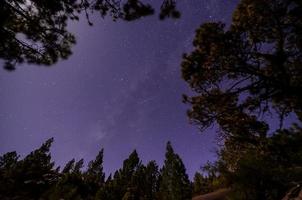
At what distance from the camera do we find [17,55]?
9.12 m

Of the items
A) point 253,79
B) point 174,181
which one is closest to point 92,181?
point 174,181

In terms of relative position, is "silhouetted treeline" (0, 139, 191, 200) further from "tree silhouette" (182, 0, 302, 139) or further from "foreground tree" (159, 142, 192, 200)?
"tree silhouette" (182, 0, 302, 139)

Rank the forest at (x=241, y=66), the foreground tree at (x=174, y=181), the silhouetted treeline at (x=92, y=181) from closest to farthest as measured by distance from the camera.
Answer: the forest at (x=241, y=66)
the silhouetted treeline at (x=92, y=181)
the foreground tree at (x=174, y=181)

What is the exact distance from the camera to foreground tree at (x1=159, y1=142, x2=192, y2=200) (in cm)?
3807

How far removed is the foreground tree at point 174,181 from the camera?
38.1m

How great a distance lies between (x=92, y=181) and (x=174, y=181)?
15.6 meters

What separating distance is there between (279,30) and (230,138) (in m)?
5.48

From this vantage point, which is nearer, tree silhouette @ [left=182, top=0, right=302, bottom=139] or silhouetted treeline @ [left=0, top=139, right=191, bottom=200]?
tree silhouette @ [left=182, top=0, right=302, bottom=139]

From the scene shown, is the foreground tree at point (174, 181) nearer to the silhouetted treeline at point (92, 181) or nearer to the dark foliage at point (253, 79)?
the silhouetted treeline at point (92, 181)

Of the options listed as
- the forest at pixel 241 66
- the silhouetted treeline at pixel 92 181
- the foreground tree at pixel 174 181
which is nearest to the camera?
the forest at pixel 241 66

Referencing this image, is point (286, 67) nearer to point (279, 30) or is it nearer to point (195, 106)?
point (279, 30)

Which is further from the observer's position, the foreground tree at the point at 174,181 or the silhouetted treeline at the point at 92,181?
the foreground tree at the point at 174,181

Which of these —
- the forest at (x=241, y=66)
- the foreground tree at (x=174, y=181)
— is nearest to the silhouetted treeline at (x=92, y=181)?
the foreground tree at (x=174, y=181)

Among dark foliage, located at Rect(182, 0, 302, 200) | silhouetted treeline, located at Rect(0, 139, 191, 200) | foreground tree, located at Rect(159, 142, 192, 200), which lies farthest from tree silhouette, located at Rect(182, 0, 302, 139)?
foreground tree, located at Rect(159, 142, 192, 200)
